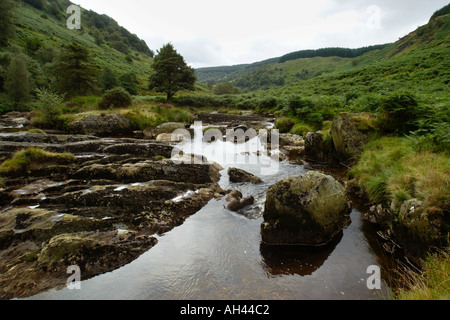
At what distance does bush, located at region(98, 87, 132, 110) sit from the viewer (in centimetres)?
2455

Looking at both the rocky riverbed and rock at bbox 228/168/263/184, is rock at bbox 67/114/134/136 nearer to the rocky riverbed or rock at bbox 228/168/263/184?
the rocky riverbed

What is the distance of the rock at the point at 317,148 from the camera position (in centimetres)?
1267

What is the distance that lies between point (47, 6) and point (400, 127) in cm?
16414

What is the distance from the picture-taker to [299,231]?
574 centimetres

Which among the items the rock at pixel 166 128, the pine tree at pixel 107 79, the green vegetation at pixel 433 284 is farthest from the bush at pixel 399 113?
the pine tree at pixel 107 79

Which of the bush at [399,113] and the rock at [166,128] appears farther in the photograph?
the rock at [166,128]

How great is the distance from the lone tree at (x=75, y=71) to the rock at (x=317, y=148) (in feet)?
99.2

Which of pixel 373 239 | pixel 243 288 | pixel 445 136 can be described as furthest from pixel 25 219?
pixel 445 136

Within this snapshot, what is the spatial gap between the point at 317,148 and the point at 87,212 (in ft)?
41.5

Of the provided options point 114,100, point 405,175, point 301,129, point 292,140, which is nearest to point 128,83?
point 114,100

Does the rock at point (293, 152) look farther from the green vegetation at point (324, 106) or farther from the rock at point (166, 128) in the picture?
the rock at point (166, 128)

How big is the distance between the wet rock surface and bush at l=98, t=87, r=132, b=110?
14325 mm

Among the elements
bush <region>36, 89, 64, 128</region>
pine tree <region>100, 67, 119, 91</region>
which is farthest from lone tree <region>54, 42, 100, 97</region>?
pine tree <region>100, 67, 119, 91</region>
